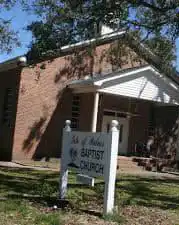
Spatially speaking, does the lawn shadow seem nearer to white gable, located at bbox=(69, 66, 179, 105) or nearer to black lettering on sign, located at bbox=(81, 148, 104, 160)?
black lettering on sign, located at bbox=(81, 148, 104, 160)

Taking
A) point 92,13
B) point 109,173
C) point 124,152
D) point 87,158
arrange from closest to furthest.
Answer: point 109,173 < point 87,158 < point 92,13 < point 124,152

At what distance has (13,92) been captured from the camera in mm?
22047

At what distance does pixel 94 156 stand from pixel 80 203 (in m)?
1.51

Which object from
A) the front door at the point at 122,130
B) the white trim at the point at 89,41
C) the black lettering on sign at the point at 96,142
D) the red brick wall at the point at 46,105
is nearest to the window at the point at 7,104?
the red brick wall at the point at 46,105

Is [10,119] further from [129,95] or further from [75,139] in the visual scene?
[75,139]

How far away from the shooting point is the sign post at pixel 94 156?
8.56 metres

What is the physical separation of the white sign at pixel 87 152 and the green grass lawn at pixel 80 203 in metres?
0.80

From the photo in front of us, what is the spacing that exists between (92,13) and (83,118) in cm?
893

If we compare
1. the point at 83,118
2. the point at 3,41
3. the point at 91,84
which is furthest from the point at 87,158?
the point at 83,118

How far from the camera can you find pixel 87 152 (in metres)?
9.16

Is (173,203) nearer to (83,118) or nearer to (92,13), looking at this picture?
(92,13)

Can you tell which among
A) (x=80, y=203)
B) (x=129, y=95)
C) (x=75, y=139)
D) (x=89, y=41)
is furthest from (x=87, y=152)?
(x=129, y=95)

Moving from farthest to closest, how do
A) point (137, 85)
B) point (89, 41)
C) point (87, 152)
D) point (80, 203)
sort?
1. point (137, 85)
2. point (89, 41)
3. point (80, 203)
4. point (87, 152)

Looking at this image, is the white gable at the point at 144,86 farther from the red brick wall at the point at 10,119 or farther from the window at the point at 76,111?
the red brick wall at the point at 10,119
